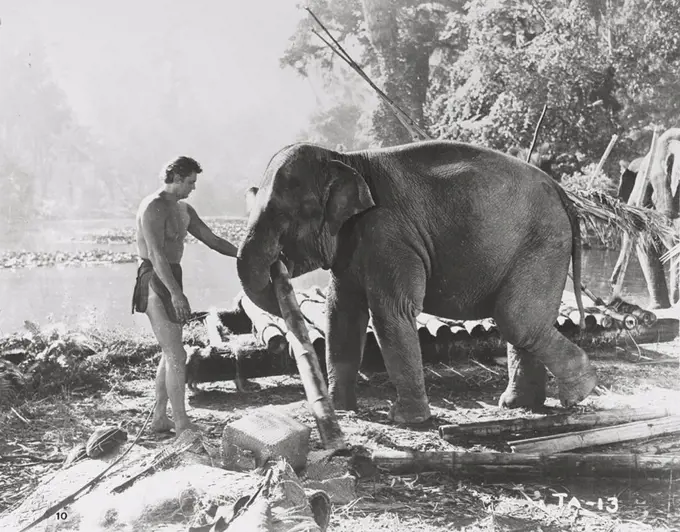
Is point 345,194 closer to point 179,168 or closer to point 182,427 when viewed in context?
point 179,168

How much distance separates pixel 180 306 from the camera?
4043 mm

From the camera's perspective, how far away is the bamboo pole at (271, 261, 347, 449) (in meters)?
3.65

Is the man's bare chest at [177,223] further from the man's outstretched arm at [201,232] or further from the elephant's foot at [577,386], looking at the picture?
the elephant's foot at [577,386]

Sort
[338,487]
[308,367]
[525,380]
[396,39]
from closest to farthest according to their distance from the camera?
[338,487] → [308,367] → [525,380] → [396,39]

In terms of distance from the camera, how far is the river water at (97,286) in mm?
10391

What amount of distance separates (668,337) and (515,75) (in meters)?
5.18

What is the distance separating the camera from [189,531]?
2.77 meters

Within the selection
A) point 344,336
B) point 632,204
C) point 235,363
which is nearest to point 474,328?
point 344,336

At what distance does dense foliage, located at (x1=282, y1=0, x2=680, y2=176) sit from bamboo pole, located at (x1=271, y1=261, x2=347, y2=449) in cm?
731

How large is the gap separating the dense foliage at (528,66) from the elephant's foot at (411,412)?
274 inches

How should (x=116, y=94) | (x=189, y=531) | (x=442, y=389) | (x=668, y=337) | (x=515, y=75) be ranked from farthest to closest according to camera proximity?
(x=116, y=94)
(x=515, y=75)
(x=668, y=337)
(x=442, y=389)
(x=189, y=531)

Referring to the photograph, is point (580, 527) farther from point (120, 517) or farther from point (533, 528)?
point (120, 517)

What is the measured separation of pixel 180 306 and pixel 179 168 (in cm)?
84

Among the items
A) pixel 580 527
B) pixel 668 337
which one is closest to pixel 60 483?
pixel 580 527
